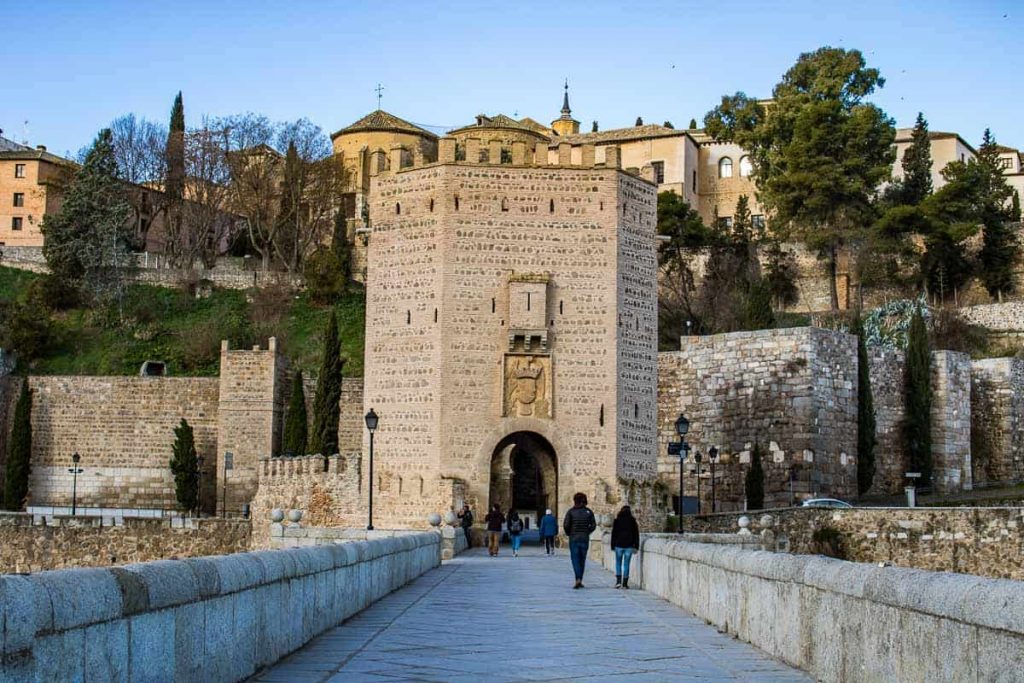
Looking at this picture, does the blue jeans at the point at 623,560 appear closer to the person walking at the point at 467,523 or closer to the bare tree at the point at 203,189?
the person walking at the point at 467,523

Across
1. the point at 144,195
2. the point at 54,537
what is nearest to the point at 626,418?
the point at 54,537

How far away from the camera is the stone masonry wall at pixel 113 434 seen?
141ft

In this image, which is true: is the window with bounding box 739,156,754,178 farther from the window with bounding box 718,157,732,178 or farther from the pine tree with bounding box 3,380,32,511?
the pine tree with bounding box 3,380,32,511

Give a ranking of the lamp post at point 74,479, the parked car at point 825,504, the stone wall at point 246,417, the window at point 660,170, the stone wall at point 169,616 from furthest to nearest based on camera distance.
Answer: the window at point 660,170
the stone wall at point 246,417
the lamp post at point 74,479
the parked car at point 825,504
the stone wall at point 169,616

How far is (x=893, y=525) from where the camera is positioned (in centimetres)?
3075

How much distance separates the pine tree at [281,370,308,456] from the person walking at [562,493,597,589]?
81.7ft

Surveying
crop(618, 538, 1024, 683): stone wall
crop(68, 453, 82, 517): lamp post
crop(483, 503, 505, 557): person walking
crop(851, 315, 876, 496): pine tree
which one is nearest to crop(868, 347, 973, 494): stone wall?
crop(851, 315, 876, 496): pine tree

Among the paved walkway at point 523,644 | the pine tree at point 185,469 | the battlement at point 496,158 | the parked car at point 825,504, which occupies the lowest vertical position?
the paved walkway at point 523,644

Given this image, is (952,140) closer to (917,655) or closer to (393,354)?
(393,354)

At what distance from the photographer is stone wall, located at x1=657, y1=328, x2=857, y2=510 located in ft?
125

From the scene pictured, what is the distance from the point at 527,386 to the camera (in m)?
29.8

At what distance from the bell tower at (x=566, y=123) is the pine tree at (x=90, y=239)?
80.7 ft

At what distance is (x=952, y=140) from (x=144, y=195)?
34.5 metres

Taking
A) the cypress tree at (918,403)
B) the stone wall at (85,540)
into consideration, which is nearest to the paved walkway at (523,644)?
the stone wall at (85,540)
